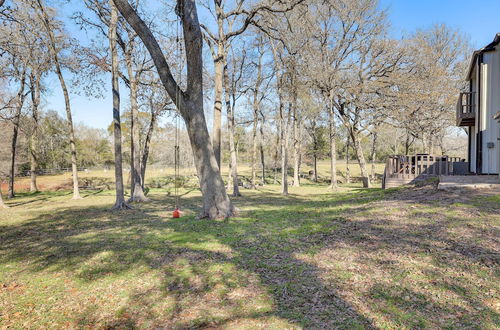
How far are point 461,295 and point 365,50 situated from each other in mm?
19126

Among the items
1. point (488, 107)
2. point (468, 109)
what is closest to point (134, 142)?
point (488, 107)

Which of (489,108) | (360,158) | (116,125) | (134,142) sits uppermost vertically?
(489,108)

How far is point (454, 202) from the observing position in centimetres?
701

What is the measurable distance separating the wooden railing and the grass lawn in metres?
8.13

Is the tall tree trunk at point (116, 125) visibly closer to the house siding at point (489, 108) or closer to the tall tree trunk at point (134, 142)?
the tall tree trunk at point (134, 142)

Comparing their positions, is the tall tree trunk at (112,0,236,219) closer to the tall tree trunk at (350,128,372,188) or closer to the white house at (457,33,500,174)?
the white house at (457,33,500,174)

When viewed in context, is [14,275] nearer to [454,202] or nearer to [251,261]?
[251,261]

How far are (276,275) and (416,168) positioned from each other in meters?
13.5

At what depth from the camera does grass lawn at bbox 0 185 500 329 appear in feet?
10.4

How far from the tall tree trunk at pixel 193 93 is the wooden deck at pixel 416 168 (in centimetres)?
1062

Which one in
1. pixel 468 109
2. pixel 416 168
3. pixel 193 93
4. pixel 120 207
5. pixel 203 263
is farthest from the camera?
pixel 416 168

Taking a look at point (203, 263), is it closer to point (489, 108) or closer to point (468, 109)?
point (489, 108)

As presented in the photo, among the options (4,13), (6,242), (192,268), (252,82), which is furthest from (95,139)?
(192,268)

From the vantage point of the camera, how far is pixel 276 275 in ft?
13.6
